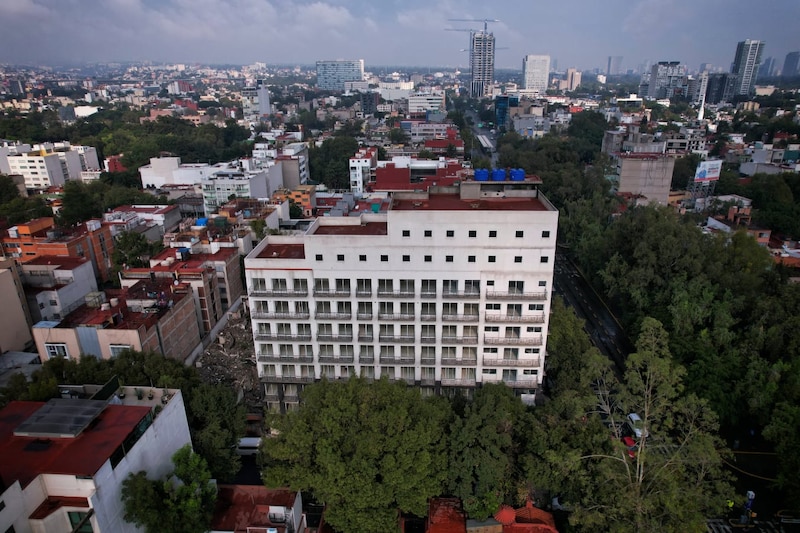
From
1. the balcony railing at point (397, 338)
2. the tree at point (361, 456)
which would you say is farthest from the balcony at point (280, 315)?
the tree at point (361, 456)

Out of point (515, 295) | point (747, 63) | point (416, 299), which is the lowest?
point (416, 299)

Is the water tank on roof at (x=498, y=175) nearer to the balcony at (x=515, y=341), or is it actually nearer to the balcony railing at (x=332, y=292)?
the balcony at (x=515, y=341)

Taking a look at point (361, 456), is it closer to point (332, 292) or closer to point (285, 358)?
point (332, 292)

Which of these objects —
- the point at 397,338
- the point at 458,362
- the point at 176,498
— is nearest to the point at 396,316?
the point at 397,338

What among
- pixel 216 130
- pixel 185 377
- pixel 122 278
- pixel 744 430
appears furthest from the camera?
pixel 216 130

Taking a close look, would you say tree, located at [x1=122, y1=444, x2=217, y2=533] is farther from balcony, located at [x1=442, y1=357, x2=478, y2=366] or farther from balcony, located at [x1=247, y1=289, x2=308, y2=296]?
balcony, located at [x1=442, y1=357, x2=478, y2=366]

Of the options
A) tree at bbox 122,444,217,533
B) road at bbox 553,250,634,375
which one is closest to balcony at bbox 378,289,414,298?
tree at bbox 122,444,217,533

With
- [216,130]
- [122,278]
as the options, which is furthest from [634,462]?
[216,130]

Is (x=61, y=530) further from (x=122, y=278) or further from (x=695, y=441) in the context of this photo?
(x=122, y=278)
